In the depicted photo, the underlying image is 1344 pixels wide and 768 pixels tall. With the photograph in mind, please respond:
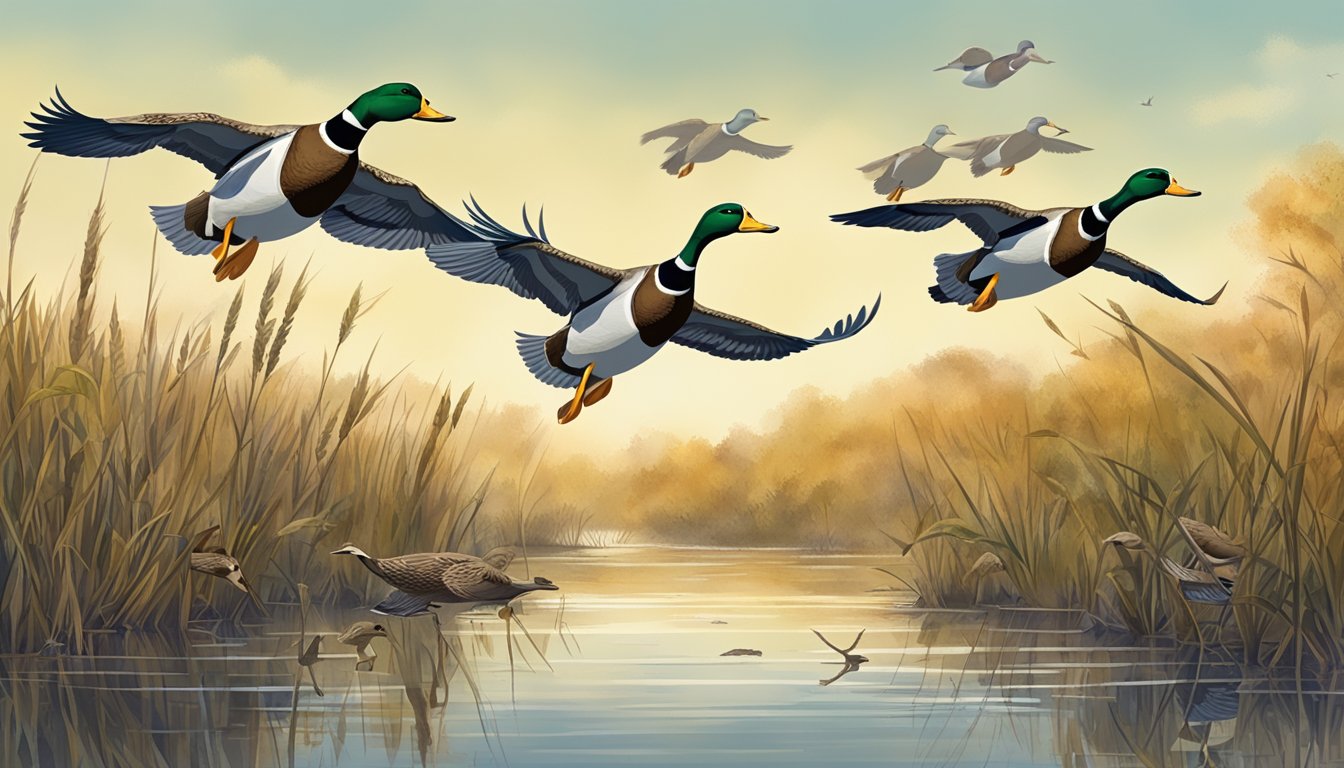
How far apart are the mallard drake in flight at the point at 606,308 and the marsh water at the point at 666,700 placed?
3.45 ft

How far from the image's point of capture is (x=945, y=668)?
5.52 m

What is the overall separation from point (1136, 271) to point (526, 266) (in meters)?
2.41

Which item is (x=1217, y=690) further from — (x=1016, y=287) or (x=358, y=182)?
(x=358, y=182)

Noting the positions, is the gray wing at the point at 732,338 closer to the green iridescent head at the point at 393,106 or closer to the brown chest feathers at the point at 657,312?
the brown chest feathers at the point at 657,312

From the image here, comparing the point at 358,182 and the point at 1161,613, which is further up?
the point at 358,182

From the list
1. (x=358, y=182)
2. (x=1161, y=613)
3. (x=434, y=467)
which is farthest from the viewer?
(x=434, y=467)

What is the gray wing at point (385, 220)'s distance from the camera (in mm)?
4984

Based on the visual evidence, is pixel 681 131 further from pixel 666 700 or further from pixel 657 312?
pixel 666 700

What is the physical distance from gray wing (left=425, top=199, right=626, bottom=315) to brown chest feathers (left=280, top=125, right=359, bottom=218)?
452mm

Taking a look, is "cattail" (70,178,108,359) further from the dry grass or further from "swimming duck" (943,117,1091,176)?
"swimming duck" (943,117,1091,176)

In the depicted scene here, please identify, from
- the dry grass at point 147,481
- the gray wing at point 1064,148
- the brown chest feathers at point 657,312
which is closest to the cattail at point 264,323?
the dry grass at point 147,481

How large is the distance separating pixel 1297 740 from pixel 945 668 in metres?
1.59

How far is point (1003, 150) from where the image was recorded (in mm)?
9961

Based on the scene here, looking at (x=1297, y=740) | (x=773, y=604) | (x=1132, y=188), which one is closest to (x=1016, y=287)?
(x=1132, y=188)
